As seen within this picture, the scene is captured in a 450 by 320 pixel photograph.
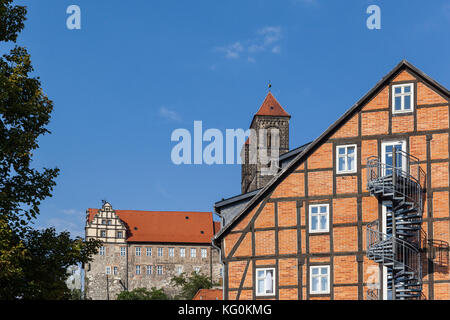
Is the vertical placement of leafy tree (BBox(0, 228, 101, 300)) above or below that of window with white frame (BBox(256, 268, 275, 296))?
above

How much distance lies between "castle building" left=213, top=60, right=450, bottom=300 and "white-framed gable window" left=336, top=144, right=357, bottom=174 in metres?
0.04

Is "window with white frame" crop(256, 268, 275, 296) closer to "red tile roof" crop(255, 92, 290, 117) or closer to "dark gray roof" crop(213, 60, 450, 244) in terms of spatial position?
"dark gray roof" crop(213, 60, 450, 244)

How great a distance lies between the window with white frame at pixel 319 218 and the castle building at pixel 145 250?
7660cm

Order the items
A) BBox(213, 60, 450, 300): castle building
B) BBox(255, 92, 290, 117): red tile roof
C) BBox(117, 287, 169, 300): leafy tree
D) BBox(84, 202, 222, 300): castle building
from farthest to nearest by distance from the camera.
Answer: BBox(84, 202, 222, 300): castle building < BBox(255, 92, 290, 117): red tile roof < BBox(117, 287, 169, 300): leafy tree < BBox(213, 60, 450, 300): castle building

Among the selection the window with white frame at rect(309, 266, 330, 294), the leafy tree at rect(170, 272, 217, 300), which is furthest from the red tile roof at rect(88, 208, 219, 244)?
the window with white frame at rect(309, 266, 330, 294)

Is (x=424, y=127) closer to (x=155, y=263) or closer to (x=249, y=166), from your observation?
(x=249, y=166)

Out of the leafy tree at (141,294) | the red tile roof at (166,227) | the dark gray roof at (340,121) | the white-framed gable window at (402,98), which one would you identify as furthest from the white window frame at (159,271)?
the white-framed gable window at (402,98)

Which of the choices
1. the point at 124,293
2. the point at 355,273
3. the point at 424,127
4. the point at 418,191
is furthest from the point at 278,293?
the point at 124,293

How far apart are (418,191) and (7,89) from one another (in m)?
16.6

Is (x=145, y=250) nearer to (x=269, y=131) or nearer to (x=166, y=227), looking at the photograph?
(x=166, y=227)

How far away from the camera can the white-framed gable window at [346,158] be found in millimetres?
31734

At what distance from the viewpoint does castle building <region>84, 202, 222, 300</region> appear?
107 metres

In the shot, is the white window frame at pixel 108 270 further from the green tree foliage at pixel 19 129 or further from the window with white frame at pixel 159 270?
the green tree foliage at pixel 19 129

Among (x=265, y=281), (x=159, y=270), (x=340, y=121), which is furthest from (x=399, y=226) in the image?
(x=159, y=270)
